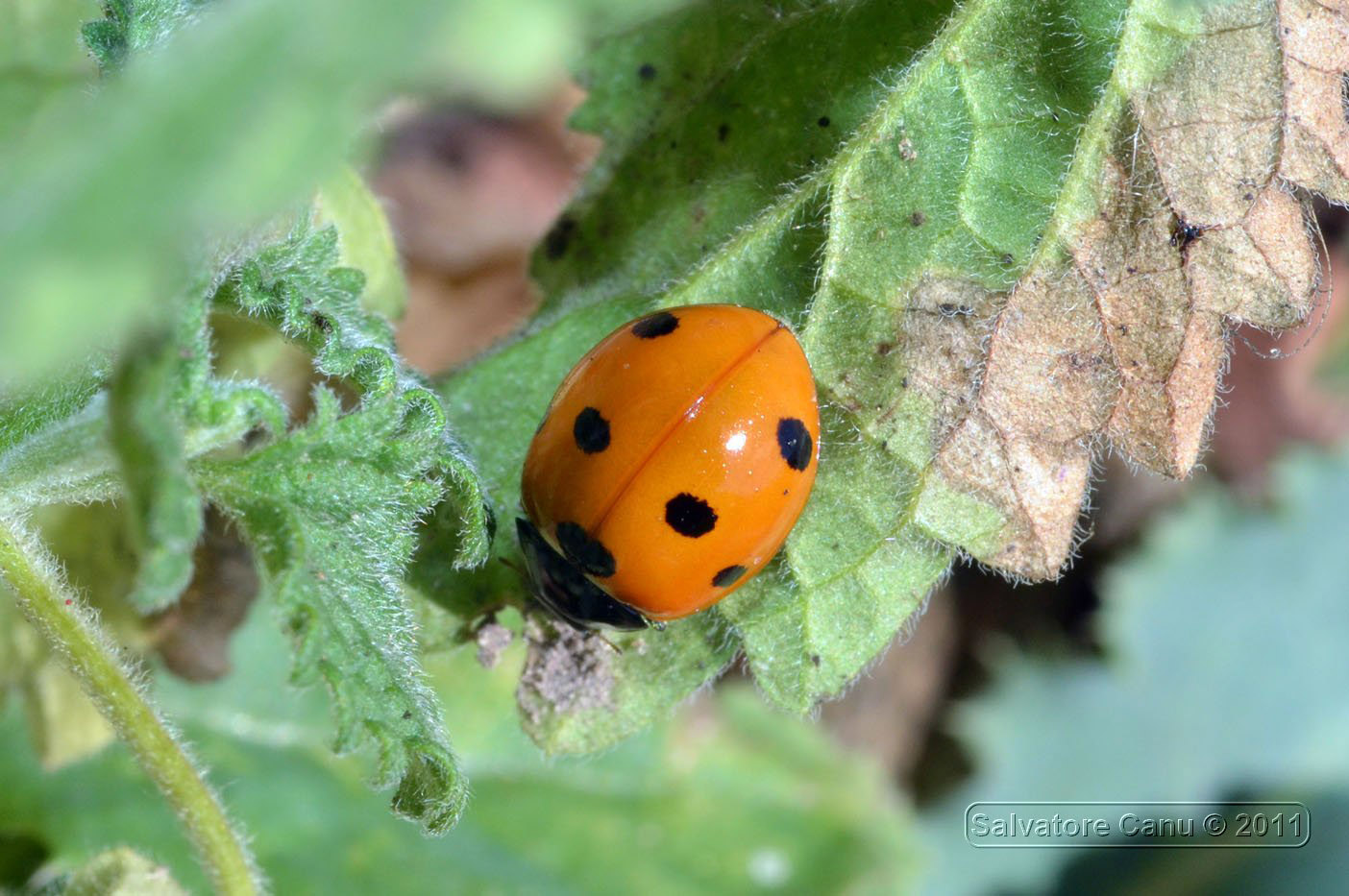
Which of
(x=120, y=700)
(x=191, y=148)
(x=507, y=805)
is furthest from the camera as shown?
(x=507, y=805)

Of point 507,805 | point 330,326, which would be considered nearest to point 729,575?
point 330,326

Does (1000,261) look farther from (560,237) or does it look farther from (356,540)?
(356,540)

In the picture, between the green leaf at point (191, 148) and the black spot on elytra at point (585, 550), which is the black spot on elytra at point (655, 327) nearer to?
the black spot on elytra at point (585, 550)

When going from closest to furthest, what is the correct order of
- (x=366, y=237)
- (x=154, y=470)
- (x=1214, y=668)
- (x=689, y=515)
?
(x=154, y=470) → (x=689, y=515) → (x=366, y=237) → (x=1214, y=668)

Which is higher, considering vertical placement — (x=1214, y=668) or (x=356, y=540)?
(x=356, y=540)

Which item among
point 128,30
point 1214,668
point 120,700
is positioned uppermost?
point 128,30

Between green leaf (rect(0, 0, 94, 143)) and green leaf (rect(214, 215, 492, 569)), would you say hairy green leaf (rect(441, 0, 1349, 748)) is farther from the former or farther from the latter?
green leaf (rect(0, 0, 94, 143))

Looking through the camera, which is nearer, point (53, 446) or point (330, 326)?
point (330, 326)
